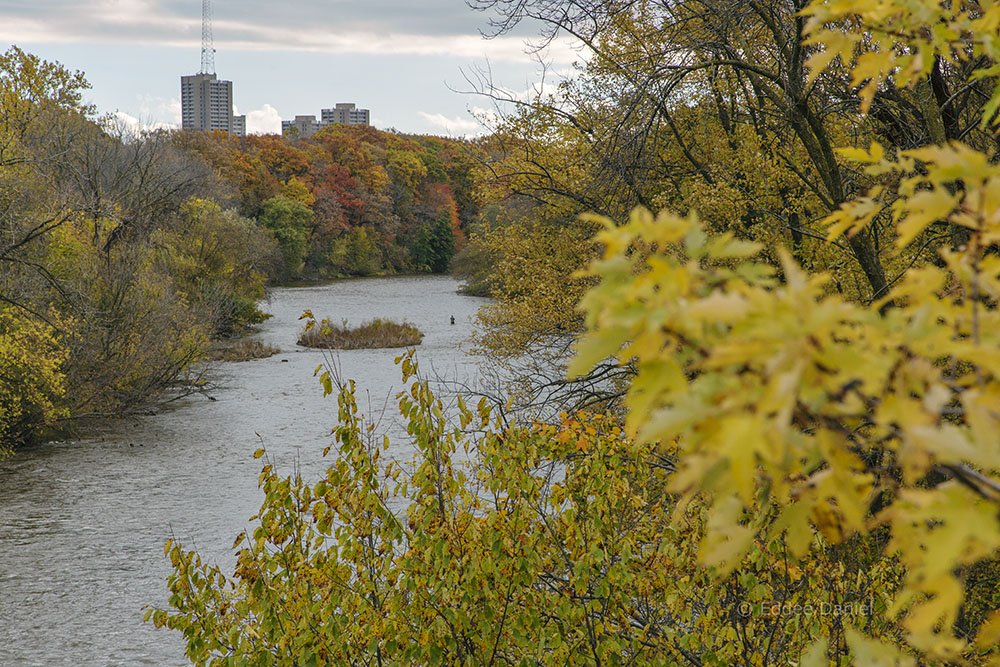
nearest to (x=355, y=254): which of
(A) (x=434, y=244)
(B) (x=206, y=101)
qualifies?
(A) (x=434, y=244)

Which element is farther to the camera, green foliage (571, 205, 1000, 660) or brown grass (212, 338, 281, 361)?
brown grass (212, 338, 281, 361)

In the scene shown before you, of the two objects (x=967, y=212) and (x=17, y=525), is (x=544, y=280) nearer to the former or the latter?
(x=17, y=525)

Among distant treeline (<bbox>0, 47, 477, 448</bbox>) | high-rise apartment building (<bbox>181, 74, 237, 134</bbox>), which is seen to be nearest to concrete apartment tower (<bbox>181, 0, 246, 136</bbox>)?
high-rise apartment building (<bbox>181, 74, 237, 134</bbox>)

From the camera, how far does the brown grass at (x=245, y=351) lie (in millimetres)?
25625

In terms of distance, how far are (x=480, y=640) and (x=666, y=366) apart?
306 centimetres

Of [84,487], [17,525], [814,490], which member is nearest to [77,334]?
[84,487]

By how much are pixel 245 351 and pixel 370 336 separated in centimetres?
432

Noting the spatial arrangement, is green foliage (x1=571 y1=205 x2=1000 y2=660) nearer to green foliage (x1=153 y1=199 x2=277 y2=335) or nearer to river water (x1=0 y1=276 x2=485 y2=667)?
river water (x1=0 y1=276 x2=485 y2=667)

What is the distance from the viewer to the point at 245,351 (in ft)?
86.3

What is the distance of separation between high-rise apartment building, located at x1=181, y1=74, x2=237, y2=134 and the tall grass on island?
88.3 meters

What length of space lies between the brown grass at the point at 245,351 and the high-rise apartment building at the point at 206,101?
8965 centimetres

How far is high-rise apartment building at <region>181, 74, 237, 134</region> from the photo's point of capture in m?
110

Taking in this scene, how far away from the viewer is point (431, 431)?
3979 millimetres

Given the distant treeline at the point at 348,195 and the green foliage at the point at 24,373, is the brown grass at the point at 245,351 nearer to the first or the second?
the green foliage at the point at 24,373
